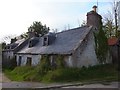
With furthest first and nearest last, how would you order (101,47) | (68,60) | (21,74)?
(21,74), (101,47), (68,60)

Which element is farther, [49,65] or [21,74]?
[21,74]

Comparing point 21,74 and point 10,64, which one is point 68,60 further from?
point 10,64

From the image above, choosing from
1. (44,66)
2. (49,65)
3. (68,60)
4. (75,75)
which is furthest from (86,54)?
(44,66)

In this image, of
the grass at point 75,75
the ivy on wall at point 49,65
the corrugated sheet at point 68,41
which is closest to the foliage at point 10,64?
the corrugated sheet at point 68,41

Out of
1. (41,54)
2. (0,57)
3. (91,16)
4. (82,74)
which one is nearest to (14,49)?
(0,57)

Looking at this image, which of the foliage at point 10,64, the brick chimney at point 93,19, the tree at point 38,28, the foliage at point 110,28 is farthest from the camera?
the tree at point 38,28

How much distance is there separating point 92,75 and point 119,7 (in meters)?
27.6

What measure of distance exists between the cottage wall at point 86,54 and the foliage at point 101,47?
50 cm

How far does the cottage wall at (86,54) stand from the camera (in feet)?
81.8

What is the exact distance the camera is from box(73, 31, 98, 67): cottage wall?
24.9 meters

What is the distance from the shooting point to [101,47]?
88.3 ft

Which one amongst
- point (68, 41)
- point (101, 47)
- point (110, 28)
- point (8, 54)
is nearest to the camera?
point (101, 47)

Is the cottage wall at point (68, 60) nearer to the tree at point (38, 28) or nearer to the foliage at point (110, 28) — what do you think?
the foliage at point (110, 28)

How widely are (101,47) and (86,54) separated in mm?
2326
